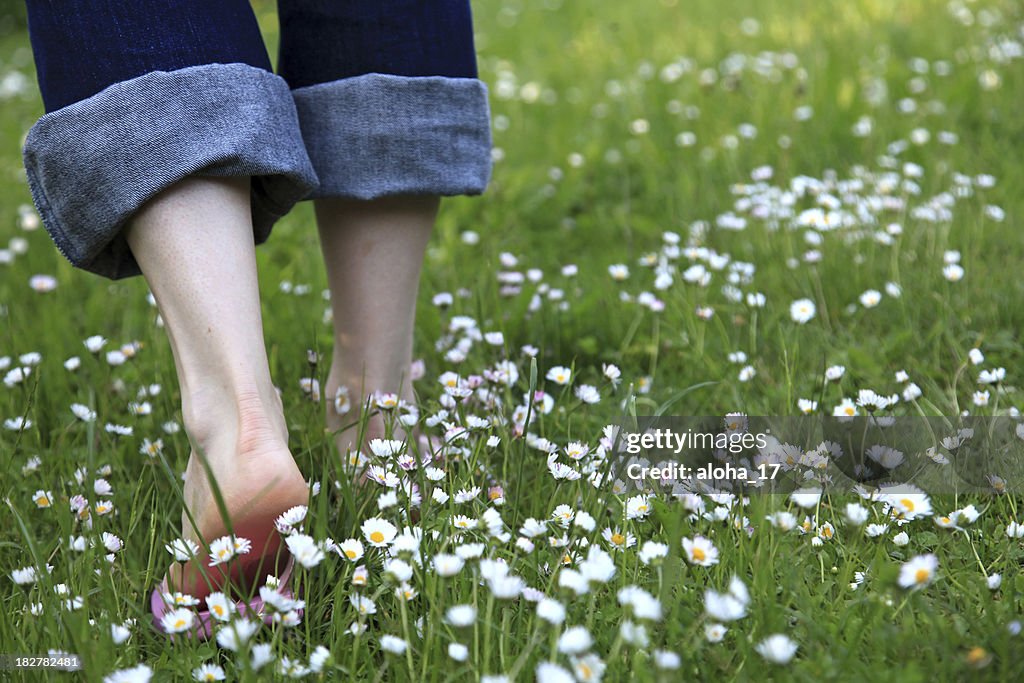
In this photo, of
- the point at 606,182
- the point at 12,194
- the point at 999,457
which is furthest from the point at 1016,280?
the point at 12,194

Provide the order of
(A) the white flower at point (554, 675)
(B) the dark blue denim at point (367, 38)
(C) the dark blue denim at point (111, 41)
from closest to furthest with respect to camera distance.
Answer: (A) the white flower at point (554, 675) → (C) the dark blue denim at point (111, 41) → (B) the dark blue denim at point (367, 38)

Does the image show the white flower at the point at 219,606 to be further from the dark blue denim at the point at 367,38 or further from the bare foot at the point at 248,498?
the dark blue denim at the point at 367,38

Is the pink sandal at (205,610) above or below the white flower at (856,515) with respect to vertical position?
below

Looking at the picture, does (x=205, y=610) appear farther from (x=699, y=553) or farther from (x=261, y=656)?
(x=699, y=553)

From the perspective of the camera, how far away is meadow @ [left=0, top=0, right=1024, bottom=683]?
1.08 meters

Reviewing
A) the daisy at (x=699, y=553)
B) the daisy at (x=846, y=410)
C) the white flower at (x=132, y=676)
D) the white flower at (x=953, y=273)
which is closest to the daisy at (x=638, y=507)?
the daisy at (x=699, y=553)

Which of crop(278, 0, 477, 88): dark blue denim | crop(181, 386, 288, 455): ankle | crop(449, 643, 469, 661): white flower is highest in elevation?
crop(278, 0, 477, 88): dark blue denim

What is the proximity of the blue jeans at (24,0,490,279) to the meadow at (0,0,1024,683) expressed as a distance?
0.33 metres

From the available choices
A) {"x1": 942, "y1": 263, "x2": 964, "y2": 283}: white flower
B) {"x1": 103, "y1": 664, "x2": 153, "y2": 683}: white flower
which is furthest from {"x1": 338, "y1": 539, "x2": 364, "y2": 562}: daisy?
{"x1": 942, "y1": 263, "x2": 964, "y2": 283}: white flower

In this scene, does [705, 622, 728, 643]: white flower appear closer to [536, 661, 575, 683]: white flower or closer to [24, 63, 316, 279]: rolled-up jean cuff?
[536, 661, 575, 683]: white flower

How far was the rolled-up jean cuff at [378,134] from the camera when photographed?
1.47 metres

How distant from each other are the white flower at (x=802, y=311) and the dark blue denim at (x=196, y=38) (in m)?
0.94

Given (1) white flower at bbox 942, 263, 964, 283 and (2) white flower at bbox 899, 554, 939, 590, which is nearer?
(2) white flower at bbox 899, 554, 939, 590

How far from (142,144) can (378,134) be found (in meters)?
0.40
